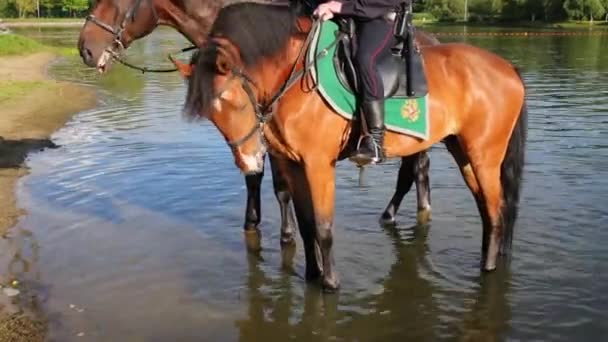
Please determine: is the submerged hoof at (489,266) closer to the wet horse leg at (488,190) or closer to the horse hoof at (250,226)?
the wet horse leg at (488,190)

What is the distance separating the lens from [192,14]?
600cm

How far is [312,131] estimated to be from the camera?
4.89 meters

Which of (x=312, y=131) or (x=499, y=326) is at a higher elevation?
(x=312, y=131)

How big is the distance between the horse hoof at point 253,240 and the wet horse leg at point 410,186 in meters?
1.49

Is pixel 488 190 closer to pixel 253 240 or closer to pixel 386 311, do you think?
pixel 386 311

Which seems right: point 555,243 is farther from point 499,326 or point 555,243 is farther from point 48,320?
point 48,320

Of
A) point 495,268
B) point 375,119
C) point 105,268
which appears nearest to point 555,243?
point 495,268

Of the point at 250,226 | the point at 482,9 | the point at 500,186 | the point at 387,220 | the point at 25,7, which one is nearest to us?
the point at 500,186

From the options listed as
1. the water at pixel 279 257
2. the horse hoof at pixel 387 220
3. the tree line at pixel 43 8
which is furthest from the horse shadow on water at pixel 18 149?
the tree line at pixel 43 8

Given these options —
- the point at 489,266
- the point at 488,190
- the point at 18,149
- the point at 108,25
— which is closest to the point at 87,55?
the point at 108,25

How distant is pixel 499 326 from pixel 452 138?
1805 millimetres

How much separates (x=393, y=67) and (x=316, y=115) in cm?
81

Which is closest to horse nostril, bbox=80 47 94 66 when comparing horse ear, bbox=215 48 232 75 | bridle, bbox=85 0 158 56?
bridle, bbox=85 0 158 56

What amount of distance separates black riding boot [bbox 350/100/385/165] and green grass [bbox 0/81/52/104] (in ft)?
43.0
